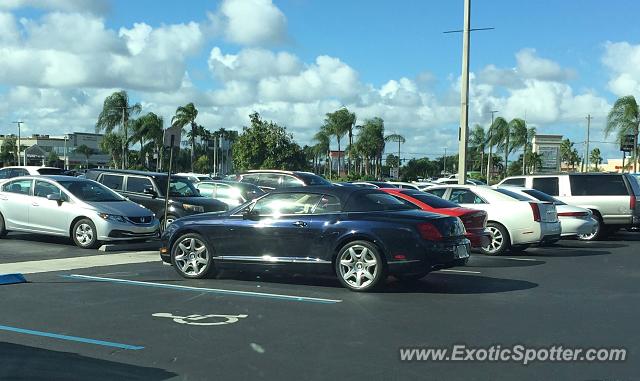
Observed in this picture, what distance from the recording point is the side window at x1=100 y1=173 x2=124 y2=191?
17.3 metres

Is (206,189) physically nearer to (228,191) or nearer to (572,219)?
(228,191)

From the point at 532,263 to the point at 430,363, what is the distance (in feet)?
24.9

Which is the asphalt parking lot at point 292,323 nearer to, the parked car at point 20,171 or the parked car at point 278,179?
the parked car at point 278,179

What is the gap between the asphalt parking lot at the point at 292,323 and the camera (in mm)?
5473

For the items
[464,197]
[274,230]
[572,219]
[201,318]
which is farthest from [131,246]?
[572,219]

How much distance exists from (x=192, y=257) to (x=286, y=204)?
1751 mm

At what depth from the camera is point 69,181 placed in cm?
1473

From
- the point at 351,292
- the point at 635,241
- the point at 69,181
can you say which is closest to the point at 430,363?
the point at 351,292

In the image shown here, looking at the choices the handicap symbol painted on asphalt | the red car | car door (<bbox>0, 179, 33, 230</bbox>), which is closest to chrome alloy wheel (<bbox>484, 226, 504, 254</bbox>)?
the red car

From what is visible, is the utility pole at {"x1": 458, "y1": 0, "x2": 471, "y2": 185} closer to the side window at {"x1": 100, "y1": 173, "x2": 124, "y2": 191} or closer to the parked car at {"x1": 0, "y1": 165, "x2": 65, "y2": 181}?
the side window at {"x1": 100, "y1": 173, "x2": 124, "y2": 191}

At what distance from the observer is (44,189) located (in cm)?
1463

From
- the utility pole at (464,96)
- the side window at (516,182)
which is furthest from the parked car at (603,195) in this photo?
the utility pole at (464,96)

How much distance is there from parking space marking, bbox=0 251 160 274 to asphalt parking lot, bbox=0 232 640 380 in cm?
11

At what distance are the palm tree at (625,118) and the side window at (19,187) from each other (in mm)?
36134
